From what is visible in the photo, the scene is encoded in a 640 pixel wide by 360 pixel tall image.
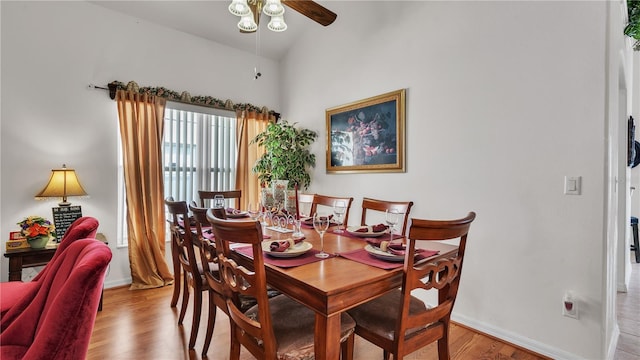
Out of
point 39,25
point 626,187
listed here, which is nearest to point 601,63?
point 626,187

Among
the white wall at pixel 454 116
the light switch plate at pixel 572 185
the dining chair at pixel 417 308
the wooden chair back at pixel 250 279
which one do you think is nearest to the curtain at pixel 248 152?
the white wall at pixel 454 116

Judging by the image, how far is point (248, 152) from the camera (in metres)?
4.06

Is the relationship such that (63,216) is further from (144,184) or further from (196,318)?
(196,318)

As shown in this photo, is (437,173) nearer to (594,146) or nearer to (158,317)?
(594,146)

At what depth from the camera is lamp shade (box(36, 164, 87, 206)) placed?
2539 millimetres

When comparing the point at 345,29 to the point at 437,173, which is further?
the point at 345,29

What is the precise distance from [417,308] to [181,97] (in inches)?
Result: 130

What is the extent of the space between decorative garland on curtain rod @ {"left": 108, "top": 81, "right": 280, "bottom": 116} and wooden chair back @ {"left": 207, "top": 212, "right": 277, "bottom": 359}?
8.61 ft

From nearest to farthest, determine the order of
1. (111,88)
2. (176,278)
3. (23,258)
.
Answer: (23,258), (176,278), (111,88)

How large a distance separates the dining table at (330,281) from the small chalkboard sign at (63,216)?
2130 mm

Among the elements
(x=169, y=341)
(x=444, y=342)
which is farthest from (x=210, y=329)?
(x=444, y=342)

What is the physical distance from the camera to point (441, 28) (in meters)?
2.53

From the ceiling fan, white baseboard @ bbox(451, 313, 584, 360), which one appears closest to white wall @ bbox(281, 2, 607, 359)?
white baseboard @ bbox(451, 313, 584, 360)

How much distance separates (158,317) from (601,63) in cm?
365
